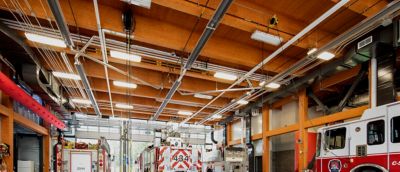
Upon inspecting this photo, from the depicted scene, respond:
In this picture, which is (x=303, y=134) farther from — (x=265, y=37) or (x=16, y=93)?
(x=16, y=93)

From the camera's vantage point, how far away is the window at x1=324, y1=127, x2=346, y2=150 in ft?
19.0

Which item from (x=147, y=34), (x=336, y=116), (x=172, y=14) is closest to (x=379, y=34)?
(x=336, y=116)

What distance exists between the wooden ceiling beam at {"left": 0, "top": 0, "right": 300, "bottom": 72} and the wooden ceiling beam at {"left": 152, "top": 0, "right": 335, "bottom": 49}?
3.70ft

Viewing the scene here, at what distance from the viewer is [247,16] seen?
479cm

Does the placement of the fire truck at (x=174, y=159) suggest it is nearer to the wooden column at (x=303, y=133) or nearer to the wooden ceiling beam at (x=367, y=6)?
the wooden column at (x=303, y=133)

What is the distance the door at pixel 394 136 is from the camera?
4.56 m

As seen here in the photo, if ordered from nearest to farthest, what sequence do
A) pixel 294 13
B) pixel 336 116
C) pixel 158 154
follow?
pixel 294 13 < pixel 336 116 < pixel 158 154

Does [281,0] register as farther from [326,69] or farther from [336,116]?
[336,116]

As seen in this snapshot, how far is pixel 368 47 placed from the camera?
5316 mm

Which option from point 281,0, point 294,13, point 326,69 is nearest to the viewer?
point 281,0

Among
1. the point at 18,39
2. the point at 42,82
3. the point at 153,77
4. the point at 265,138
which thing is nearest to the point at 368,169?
the point at 265,138

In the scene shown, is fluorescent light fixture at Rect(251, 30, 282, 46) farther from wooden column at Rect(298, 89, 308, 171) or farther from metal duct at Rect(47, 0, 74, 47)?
wooden column at Rect(298, 89, 308, 171)

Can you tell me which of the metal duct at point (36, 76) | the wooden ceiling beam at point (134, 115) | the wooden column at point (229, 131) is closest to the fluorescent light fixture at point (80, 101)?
the metal duct at point (36, 76)

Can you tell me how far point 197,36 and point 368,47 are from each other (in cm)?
351
